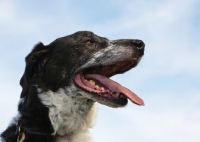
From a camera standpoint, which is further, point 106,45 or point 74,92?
point 106,45

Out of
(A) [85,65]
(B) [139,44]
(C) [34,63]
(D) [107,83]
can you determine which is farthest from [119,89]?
(C) [34,63]

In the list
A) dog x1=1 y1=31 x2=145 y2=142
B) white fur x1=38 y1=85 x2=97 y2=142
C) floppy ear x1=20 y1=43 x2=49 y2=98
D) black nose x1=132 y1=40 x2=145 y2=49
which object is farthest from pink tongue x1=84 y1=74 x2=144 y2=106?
floppy ear x1=20 y1=43 x2=49 y2=98

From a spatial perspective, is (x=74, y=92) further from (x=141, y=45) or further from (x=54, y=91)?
(x=141, y=45)

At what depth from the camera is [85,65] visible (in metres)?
6.70

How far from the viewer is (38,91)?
6473 mm

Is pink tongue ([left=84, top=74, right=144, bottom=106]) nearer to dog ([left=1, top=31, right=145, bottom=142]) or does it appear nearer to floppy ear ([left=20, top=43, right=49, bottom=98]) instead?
dog ([left=1, top=31, right=145, bottom=142])

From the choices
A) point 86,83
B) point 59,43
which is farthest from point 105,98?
point 59,43

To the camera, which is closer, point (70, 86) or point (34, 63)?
point (70, 86)

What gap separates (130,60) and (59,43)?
3.57 feet

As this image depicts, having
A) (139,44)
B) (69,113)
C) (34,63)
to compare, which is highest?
(139,44)

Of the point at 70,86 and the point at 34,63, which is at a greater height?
the point at 34,63

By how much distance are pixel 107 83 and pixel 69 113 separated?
2.12 feet

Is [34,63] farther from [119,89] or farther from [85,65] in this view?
[119,89]

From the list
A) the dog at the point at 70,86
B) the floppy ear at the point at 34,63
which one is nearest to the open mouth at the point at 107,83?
the dog at the point at 70,86
